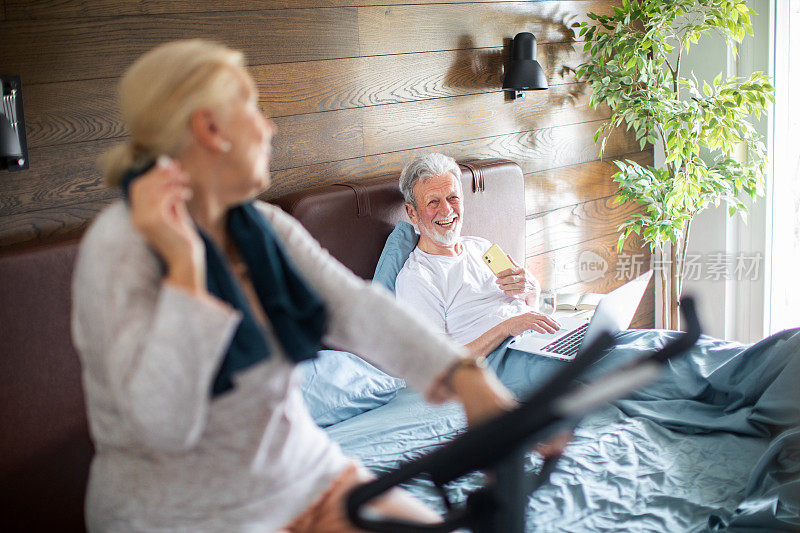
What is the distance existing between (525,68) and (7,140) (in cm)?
186

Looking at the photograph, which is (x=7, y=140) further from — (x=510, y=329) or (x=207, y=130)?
(x=510, y=329)

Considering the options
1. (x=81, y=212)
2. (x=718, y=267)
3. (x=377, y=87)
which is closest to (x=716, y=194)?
(x=718, y=267)

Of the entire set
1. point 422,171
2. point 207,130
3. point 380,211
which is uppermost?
point 207,130

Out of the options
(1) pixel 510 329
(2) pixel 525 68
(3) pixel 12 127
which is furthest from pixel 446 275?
(3) pixel 12 127

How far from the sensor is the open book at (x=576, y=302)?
9.33 feet

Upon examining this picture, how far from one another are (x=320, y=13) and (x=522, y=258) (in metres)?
1.25

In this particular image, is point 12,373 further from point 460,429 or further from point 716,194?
point 716,194

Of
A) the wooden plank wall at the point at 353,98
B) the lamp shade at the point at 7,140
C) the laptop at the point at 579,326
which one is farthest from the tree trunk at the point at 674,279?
the lamp shade at the point at 7,140

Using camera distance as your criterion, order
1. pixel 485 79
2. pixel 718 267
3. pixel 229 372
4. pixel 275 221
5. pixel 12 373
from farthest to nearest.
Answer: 1. pixel 718 267
2. pixel 485 79
3. pixel 12 373
4. pixel 275 221
5. pixel 229 372

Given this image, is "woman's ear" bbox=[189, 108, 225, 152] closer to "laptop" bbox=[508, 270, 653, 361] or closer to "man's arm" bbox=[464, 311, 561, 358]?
"laptop" bbox=[508, 270, 653, 361]

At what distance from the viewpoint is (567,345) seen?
224cm

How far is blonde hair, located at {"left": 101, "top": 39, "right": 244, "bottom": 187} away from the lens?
820 millimetres

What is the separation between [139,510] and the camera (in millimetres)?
874


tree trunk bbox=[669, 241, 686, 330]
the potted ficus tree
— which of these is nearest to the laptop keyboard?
the potted ficus tree
